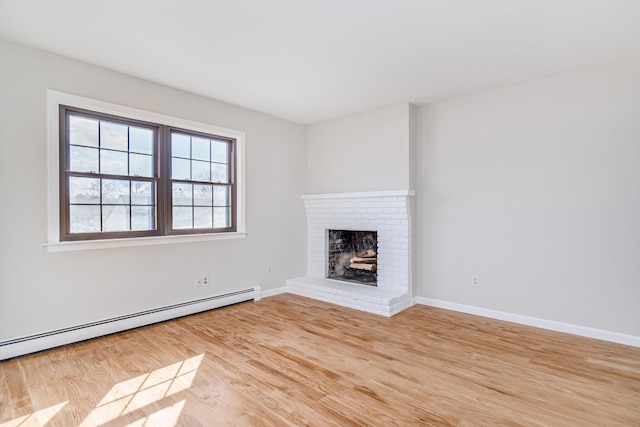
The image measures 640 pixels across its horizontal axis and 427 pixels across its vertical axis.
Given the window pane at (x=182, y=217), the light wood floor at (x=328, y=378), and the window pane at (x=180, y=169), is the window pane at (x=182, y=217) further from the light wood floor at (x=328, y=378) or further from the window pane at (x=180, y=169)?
the light wood floor at (x=328, y=378)

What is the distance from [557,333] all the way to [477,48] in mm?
2870

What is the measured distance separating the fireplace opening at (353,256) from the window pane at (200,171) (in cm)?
201

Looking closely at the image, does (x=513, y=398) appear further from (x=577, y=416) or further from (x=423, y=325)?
(x=423, y=325)

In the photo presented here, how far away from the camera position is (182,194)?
12.4 ft

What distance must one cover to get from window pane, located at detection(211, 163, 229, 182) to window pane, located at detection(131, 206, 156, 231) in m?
0.86

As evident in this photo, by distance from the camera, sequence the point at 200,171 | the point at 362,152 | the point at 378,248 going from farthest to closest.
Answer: the point at 362,152 < the point at 378,248 < the point at 200,171

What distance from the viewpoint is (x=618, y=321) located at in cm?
298

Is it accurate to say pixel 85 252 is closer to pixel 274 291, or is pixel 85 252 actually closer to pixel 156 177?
pixel 156 177

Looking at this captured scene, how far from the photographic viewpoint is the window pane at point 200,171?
12.8ft

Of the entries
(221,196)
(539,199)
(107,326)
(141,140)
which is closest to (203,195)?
(221,196)

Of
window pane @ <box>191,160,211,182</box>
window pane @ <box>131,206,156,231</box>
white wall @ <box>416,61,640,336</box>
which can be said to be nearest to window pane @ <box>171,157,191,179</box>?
window pane @ <box>191,160,211,182</box>

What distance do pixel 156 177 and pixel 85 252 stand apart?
1016mm

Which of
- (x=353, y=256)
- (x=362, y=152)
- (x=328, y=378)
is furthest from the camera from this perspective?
(x=353, y=256)

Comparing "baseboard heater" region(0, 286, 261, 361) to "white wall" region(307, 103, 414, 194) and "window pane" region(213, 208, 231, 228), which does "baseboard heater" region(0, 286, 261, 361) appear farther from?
"white wall" region(307, 103, 414, 194)
